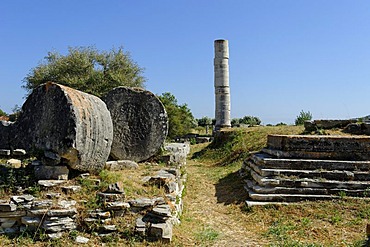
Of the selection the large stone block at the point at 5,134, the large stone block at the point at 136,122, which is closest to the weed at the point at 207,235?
the large stone block at the point at 136,122

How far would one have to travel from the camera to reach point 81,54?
76.7 ft

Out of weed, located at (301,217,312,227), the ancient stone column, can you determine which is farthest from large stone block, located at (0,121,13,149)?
the ancient stone column

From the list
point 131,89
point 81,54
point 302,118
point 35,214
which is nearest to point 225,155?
point 302,118

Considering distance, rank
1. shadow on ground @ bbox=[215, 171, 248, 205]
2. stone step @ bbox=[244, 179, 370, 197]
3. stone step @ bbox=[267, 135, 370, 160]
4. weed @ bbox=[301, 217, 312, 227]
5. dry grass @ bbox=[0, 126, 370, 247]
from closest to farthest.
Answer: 1. dry grass @ bbox=[0, 126, 370, 247]
2. weed @ bbox=[301, 217, 312, 227]
3. stone step @ bbox=[244, 179, 370, 197]
4. shadow on ground @ bbox=[215, 171, 248, 205]
5. stone step @ bbox=[267, 135, 370, 160]

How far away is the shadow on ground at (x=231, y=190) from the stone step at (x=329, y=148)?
1.31 meters

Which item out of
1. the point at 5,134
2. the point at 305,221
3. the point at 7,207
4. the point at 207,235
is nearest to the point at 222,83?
the point at 5,134

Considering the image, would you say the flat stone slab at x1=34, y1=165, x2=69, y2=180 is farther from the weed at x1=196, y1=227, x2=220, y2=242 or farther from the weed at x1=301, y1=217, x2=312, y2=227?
the weed at x1=301, y1=217, x2=312, y2=227

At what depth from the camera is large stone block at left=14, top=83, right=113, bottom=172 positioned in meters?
5.83

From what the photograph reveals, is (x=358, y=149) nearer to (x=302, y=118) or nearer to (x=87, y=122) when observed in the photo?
(x=87, y=122)

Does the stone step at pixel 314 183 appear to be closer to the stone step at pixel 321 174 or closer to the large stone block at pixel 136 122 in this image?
the stone step at pixel 321 174

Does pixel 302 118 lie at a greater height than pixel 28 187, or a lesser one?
greater

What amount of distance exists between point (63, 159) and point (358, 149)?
6647 millimetres

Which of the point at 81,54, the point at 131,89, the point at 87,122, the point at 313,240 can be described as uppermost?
the point at 81,54

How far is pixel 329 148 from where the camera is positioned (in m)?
8.63
